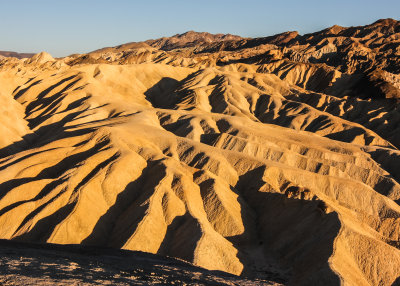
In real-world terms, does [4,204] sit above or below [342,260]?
above

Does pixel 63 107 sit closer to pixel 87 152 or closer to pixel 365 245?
pixel 87 152

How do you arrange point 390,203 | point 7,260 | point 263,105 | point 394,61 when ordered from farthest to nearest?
point 394,61
point 263,105
point 390,203
point 7,260

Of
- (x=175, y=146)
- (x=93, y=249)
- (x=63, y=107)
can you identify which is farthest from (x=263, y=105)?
(x=93, y=249)

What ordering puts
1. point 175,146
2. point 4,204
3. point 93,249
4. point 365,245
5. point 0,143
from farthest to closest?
point 0,143
point 175,146
point 4,204
point 365,245
point 93,249

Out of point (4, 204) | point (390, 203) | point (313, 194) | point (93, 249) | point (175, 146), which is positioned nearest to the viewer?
point (93, 249)

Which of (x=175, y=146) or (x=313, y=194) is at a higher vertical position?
→ (x=175, y=146)

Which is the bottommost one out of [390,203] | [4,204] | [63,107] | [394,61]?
[390,203]

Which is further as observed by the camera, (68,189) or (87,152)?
(87,152)

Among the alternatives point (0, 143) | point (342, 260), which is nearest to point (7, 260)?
point (342, 260)

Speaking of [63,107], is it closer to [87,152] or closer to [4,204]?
[87,152]
